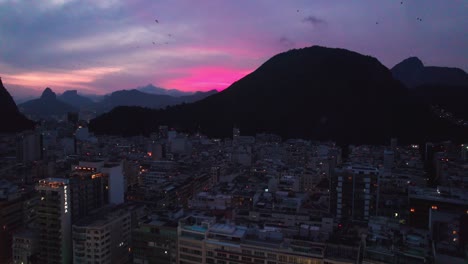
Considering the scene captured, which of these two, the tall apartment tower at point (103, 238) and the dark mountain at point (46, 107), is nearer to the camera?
the tall apartment tower at point (103, 238)

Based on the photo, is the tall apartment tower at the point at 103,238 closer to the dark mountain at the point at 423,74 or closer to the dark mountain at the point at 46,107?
the dark mountain at the point at 423,74

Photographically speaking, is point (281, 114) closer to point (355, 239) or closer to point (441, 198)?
point (441, 198)

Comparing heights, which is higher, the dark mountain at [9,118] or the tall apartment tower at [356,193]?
the dark mountain at [9,118]

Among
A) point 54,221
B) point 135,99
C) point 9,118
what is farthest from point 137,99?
point 54,221

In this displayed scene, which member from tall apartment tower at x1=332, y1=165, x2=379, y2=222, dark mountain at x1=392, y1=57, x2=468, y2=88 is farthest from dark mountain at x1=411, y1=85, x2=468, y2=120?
tall apartment tower at x1=332, y1=165, x2=379, y2=222

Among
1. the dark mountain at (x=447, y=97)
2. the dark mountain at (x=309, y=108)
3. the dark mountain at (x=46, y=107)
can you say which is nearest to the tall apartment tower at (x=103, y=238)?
the dark mountain at (x=309, y=108)

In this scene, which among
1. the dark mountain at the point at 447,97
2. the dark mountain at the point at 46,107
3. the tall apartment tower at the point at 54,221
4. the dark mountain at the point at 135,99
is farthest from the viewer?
the dark mountain at the point at 135,99
